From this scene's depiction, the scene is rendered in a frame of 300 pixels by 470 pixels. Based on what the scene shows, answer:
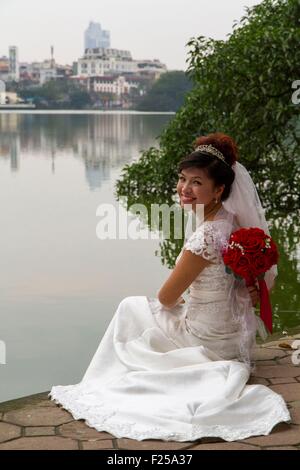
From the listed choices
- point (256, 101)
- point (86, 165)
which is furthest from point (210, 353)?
point (86, 165)

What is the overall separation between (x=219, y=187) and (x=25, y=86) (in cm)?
6152

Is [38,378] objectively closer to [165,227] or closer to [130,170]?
[165,227]

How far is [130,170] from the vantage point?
13297 millimetres

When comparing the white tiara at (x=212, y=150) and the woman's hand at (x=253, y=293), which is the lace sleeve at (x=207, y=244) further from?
the white tiara at (x=212, y=150)

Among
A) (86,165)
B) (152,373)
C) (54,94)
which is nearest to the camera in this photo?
(152,373)

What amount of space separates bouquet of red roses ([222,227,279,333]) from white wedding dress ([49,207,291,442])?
80mm

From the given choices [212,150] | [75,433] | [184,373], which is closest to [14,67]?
[212,150]

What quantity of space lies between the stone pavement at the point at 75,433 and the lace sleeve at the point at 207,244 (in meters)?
0.58

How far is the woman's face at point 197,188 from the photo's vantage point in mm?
3971

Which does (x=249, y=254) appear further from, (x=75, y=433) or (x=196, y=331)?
(x=75, y=433)

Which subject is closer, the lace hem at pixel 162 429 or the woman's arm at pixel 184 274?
the lace hem at pixel 162 429

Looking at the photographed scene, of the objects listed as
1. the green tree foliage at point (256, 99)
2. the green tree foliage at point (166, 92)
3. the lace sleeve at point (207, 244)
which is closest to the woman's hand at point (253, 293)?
the lace sleeve at point (207, 244)

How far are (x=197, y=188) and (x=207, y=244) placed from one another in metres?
0.25

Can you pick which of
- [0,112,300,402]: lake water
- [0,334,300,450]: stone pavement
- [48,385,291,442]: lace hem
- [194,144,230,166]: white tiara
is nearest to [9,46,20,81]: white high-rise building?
[0,112,300,402]: lake water
